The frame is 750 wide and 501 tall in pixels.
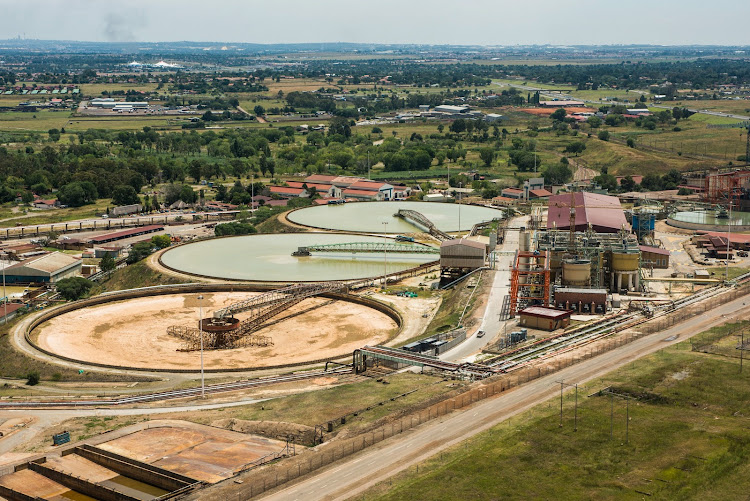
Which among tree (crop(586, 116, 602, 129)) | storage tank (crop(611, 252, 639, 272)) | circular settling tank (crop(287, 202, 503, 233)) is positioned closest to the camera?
storage tank (crop(611, 252, 639, 272))

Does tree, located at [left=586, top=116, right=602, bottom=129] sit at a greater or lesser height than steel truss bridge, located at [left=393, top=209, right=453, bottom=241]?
greater

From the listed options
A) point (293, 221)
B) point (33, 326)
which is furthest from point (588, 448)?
point (293, 221)

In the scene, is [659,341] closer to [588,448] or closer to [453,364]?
[453,364]

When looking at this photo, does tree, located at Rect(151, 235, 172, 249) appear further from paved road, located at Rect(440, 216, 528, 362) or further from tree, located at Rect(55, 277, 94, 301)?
paved road, located at Rect(440, 216, 528, 362)

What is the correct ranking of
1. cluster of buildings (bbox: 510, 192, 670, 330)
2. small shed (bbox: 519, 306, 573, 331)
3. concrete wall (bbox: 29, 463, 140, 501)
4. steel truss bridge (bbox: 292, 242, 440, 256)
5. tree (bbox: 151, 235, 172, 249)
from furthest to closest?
tree (bbox: 151, 235, 172, 249), steel truss bridge (bbox: 292, 242, 440, 256), cluster of buildings (bbox: 510, 192, 670, 330), small shed (bbox: 519, 306, 573, 331), concrete wall (bbox: 29, 463, 140, 501)

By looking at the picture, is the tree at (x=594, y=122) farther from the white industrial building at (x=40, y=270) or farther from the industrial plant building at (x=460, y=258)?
the white industrial building at (x=40, y=270)

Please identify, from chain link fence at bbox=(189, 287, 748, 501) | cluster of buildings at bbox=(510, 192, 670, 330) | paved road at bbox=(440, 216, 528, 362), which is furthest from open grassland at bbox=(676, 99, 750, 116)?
chain link fence at bbox=(189, 287, 748, 501)

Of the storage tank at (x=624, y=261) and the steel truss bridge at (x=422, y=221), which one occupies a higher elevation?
the storage tank at (x=624, y=261)

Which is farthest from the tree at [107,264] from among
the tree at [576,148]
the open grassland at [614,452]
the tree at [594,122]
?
the tree at [594,122]
